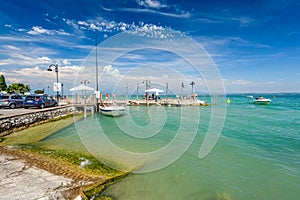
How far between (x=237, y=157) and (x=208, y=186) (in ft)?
13.0

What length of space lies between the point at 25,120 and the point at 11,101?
752cm

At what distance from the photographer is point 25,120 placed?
46.2ft

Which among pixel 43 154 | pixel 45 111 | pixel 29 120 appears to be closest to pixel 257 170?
pixel 43 154

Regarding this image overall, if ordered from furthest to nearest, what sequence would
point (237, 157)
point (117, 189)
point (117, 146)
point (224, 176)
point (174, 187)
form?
point (117, 146) → point (237, 157) → point (224, 176) → point (174, 187) → point (117, 189)

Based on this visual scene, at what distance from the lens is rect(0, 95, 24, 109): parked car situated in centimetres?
1891

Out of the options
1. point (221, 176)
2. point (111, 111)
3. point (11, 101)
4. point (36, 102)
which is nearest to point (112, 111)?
point (111, 111)

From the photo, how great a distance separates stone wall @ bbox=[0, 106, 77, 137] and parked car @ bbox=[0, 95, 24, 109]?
14.0 ft

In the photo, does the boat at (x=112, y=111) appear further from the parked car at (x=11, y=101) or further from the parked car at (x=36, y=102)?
the parked car at (x=11, y=101)

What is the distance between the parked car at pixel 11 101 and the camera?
18.9 metres

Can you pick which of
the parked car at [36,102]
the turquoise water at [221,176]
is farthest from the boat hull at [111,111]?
the turquoise water at [221,176]

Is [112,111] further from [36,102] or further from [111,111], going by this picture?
[36,102]

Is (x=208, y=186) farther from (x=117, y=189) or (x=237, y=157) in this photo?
(x=237, y=157)

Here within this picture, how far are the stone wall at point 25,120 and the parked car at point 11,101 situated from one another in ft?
14.0

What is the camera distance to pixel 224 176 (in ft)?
23.0
